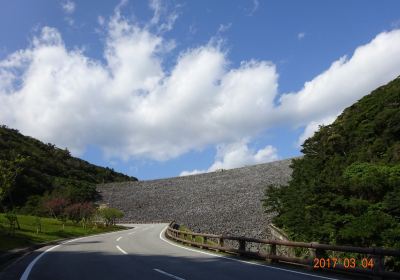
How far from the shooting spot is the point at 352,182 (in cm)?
2370

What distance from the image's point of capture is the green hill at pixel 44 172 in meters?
67.1

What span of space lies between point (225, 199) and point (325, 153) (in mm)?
33872

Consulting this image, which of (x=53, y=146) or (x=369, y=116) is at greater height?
(x=53, y=146)

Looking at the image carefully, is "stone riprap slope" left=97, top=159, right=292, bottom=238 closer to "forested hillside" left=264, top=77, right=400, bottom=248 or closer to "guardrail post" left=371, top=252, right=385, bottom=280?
"forested hillside" left=264, top=77, right=400, bottom=248

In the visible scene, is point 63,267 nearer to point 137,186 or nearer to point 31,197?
point 31,197

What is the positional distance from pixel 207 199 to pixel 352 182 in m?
46.9

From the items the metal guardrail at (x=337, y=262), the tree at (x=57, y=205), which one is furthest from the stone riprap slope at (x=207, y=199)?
the metal guardrail at (x=337, y=262)

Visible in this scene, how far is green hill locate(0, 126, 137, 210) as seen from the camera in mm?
67062

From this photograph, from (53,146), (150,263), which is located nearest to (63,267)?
(150,263)

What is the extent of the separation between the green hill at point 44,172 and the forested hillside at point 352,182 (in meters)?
25.8

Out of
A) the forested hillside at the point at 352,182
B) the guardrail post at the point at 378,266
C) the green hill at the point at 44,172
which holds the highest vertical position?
the green hill at the point at 44,172

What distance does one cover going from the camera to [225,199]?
6681cm

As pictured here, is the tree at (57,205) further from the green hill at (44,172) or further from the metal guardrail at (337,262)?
the metal guardrail at (337,262)

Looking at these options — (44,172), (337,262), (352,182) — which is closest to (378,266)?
(337,262)
